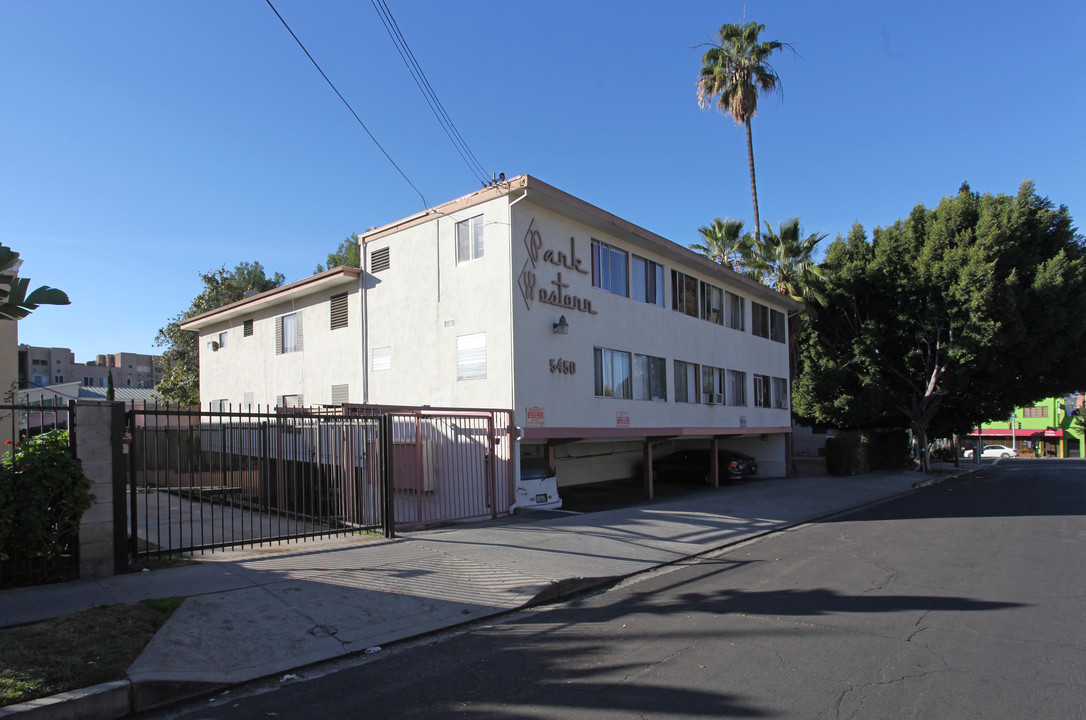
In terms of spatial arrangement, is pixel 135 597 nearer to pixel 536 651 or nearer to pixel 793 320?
pixel 536 651

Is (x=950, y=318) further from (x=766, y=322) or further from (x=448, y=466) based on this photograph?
(x=448, y=466)

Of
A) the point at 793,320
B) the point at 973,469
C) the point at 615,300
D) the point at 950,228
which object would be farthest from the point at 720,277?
the point at 973,469

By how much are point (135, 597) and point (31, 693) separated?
2.19 m

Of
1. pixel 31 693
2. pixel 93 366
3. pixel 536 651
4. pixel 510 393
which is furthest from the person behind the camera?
pixel 93 366

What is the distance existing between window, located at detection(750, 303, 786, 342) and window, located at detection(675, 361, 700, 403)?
5.88 m

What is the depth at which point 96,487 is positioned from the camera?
751 centimetres

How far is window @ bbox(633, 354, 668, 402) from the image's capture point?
18.7m

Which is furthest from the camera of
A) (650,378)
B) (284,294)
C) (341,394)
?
(284,294)

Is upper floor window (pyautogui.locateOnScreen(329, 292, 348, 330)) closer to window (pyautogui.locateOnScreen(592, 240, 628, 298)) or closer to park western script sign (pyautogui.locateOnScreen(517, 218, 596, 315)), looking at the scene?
park western script sign (pyautogui.locateOnScreen(517, 218, 596, 315))

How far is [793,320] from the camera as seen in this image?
31.7 m

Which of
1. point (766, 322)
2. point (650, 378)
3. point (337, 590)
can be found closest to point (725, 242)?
point (766, 322)

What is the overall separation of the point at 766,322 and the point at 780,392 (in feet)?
10.4

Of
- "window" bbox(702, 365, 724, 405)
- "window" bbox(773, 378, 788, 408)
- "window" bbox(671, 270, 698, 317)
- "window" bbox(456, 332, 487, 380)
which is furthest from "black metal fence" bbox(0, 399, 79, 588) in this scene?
"window" bbox(773, 378, 788, 408)

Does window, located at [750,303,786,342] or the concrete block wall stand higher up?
window, located at [750,303,786,342]
